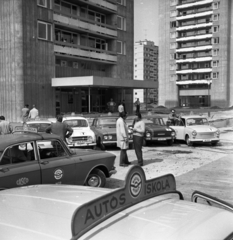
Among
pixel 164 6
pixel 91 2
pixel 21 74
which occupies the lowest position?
pixel 21 74

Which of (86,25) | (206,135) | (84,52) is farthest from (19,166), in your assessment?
(86,25)

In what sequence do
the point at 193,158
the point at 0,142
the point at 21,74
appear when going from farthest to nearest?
the point at 21,74 → the point at 193,158 → the point at 0,142

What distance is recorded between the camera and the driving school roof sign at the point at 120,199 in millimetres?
1671

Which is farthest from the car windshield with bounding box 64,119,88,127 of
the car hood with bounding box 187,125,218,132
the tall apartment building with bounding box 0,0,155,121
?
the tall apartment building with bounding box 0,0,155,121

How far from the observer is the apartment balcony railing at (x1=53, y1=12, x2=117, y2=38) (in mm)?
32438

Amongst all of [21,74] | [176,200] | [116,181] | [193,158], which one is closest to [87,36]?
[21,74]

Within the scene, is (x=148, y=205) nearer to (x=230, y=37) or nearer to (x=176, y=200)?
(x=176, y=200)

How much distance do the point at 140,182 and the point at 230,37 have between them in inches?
→ 2916

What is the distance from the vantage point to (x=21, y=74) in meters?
28.4

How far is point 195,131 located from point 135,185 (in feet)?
42.9

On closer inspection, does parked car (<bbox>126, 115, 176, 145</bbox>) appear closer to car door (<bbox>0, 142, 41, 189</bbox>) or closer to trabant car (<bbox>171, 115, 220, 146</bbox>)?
trabant car (<bbox>171, 115, 220, 146</bbox>)

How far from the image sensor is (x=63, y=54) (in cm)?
3266

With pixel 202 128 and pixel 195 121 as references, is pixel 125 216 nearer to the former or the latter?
pixel 202 128

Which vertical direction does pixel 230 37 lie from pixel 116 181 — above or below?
above
